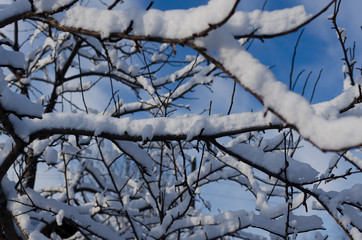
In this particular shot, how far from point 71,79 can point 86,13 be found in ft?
14.9

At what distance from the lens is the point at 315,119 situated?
2.45ft

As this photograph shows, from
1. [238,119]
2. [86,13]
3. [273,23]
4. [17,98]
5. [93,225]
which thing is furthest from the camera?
[93,225]

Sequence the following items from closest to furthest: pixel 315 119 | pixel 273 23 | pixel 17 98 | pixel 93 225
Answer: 1. pixel 315 119
2. pixel 273 23
3. pixel 17 98
4. pixel 93 225

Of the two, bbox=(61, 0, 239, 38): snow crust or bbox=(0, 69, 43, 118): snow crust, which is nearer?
bbox=(61, 0, 239, 38): snow crust

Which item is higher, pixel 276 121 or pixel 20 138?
pixel 276 121

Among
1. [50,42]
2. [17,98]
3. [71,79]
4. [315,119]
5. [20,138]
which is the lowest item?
[315,119]

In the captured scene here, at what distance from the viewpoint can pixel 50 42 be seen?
5.33 m

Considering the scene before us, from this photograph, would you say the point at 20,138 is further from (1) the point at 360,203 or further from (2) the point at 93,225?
(1) the point at 360,203

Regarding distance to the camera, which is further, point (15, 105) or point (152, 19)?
point (15, 105)

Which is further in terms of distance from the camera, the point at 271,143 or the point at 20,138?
the point at 271,143

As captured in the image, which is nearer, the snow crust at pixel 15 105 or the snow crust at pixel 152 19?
the snow crust at pixel 152 19

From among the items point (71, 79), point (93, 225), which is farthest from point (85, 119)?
point (71, 79)

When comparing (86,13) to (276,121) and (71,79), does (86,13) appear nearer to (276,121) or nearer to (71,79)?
(276,121)

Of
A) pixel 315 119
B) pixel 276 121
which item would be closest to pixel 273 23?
pixel 315 119
